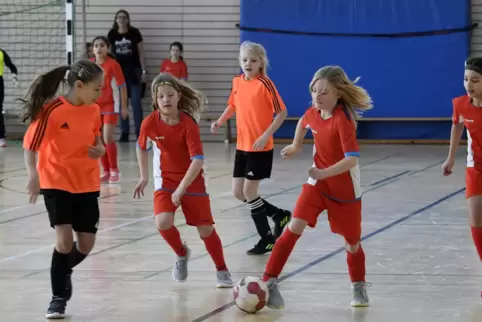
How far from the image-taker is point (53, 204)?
5988 mm

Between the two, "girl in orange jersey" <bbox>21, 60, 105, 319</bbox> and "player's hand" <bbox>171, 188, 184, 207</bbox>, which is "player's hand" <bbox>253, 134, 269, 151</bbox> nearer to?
"player's hand" <bbox>171, 188, 184, 207</bbox>

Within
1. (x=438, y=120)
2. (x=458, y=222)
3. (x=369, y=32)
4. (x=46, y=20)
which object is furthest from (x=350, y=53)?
(x=458, y=222)

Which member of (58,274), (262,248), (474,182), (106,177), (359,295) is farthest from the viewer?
(106,177)

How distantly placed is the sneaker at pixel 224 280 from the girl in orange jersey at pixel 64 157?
110 centimetres

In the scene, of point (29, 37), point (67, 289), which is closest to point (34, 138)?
point (67, 289)

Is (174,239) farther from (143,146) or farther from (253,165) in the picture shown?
(253,165)

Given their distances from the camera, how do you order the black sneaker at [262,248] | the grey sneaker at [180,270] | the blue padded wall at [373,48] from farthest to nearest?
the blue padded wall at [373,48], the black sneaker at [262,248], the grey sneaker at [180,270]

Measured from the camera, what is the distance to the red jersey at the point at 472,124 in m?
6.72

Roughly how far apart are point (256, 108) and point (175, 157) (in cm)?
175

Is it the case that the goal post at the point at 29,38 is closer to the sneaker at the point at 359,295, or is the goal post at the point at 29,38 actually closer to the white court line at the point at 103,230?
the white court line at the point at 103,230

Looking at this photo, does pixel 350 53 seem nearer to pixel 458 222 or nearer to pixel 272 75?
pixel 272 75

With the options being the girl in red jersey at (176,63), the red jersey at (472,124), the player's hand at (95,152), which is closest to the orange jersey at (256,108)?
the red jersey at (472,124)

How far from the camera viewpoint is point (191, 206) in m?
6.81

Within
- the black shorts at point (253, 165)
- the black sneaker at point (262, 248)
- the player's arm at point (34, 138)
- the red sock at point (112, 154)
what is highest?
the player's arm at point (34, 138)
